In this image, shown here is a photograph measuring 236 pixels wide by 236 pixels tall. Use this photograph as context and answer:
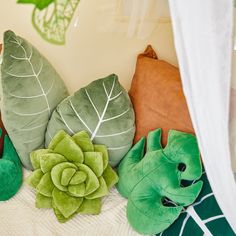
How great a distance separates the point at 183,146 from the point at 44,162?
1.66 feet

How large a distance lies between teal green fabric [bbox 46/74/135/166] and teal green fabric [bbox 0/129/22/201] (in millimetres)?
218

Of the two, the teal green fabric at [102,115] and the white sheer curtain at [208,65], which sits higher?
the white sheer curtain at [208,65]

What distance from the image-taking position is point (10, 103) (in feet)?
4.29

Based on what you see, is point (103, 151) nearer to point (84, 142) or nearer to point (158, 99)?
point (84, 142)

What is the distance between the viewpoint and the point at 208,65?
0.70m

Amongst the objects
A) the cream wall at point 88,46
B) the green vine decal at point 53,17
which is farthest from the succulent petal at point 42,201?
the green vine decal at point 53,17

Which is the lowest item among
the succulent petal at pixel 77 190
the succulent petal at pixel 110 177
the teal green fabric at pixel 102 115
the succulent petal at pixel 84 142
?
the succulent petal at pixel 110 177

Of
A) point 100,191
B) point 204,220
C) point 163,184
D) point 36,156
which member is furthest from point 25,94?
point 204,220

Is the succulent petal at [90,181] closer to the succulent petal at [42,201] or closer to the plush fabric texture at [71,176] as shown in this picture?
the plush fabric texture at [71,176]

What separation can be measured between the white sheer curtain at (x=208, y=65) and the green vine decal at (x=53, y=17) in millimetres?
901

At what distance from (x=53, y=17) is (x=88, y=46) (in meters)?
0.20

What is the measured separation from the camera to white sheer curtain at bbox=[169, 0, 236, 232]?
0.65 m

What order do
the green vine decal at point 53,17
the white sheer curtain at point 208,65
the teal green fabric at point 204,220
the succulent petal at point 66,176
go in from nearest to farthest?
the white sheer curtain at point 208,65
the teal green fabric at point 204,220
the succulent petal at point 66,176
the green vine decal at point 53,17

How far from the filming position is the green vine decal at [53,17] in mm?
1481
